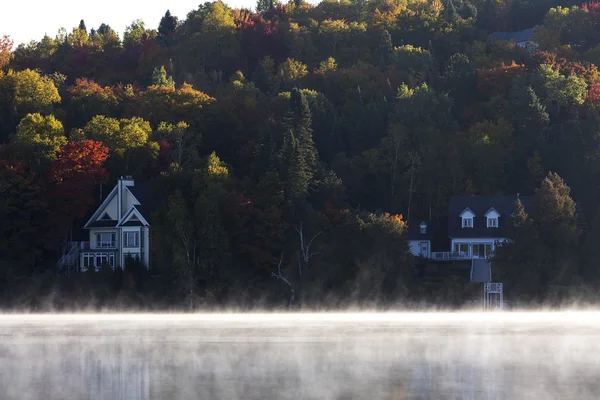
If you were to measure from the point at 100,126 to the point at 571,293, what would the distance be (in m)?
42.9

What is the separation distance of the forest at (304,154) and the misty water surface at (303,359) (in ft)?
43.6

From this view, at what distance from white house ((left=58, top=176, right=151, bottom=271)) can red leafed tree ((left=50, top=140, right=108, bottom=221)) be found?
65.4 inches

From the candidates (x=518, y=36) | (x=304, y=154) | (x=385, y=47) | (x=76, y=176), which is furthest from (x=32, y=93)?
(x=518, y=36)

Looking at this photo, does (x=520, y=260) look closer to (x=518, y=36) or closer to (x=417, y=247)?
(x=417, y=247)

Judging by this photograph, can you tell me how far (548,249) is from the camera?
80562mm

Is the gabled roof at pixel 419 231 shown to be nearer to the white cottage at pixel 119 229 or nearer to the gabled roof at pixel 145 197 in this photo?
the gabled roof at pixel 145 197

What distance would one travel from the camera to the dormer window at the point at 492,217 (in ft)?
315

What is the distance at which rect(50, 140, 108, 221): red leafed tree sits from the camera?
91812mm

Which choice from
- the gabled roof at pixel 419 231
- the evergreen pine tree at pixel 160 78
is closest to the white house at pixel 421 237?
the gabled roof at pixel 419 231

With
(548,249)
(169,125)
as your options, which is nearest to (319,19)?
(169,125)

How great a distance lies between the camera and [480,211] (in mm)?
96438

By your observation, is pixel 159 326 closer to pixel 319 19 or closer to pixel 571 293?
pixel 571 293

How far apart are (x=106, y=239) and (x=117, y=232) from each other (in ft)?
6.57

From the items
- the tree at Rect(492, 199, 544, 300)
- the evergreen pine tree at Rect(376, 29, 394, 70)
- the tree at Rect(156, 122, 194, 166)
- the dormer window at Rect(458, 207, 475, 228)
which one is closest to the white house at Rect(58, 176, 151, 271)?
the tree at Rect(156, 122, 194, 166)
